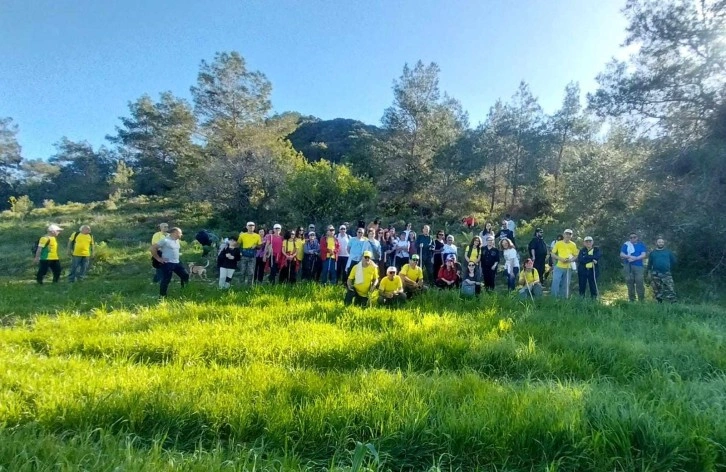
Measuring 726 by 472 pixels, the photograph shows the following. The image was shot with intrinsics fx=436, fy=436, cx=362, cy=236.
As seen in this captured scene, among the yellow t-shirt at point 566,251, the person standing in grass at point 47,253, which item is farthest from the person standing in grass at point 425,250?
the person standing in grass at point 47,253

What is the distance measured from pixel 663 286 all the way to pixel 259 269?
9756 mm

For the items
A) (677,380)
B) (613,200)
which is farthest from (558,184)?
(677,380)

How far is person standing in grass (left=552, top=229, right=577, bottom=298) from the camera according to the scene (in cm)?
1006

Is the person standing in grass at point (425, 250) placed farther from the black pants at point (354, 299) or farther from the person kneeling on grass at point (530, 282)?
the black pants at point (354, 299)

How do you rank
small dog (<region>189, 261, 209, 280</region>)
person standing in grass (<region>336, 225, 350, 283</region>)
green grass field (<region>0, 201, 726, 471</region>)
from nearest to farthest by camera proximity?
1. green grass field (<region>0, 201, 726, 471</region>)
2. person standing in grass (<region>336, 225, 350, 283</region>)
3. small dog (<region>189, 261, 209, 280</region>)

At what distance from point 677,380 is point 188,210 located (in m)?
30.1

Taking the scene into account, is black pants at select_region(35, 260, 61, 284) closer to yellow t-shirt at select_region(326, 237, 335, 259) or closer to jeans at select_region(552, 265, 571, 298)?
yellow t-shirt at select_region(326, 237, 335, 259)

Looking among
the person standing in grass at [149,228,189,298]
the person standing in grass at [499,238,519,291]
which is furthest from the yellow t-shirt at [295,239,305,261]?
the person standing in grass at [499,238,519,291]

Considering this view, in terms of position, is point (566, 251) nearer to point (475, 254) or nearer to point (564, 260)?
point (564, 260)

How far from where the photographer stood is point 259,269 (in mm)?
11406

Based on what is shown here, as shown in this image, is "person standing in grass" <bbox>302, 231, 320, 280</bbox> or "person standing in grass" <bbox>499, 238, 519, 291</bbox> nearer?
"person standing in grass" <bbox>499, 238, 519, 291</bbox>

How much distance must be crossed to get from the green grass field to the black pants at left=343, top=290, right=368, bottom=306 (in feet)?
2.56

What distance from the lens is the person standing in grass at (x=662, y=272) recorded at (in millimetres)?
9906

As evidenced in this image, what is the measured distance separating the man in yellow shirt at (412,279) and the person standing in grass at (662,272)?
5551mm
